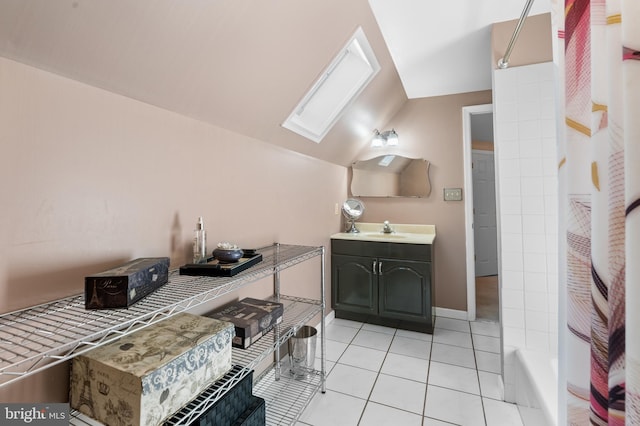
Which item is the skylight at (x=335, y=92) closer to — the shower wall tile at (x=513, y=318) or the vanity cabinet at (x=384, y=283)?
the vanity cabinet at (x=384, y=283)

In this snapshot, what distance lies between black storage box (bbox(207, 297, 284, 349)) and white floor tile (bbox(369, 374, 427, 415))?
82 centimetres

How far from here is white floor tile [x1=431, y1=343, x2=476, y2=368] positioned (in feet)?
6.64

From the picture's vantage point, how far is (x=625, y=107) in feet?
1.45

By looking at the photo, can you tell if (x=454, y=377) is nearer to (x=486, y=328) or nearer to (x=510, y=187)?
(x=486, y=328)

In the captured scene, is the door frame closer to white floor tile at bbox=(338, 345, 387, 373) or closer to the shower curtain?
white floor tile at bbox=(338, 345, 387, 373)

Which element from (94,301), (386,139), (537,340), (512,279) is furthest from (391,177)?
(94,301)

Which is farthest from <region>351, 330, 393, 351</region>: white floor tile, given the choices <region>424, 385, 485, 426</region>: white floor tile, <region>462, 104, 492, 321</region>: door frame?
<region>462, 104, 492, 321</region>: door frame

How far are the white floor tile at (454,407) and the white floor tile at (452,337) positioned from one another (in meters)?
0.64

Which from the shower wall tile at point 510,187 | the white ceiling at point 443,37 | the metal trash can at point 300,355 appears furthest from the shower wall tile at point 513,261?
the white ceiling at point 443,37

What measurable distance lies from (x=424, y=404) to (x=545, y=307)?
871mm

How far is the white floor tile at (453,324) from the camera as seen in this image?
2.55 meters

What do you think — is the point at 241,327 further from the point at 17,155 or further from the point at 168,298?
the point at 17,155

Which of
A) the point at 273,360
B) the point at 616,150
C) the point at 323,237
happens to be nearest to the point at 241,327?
the point at 273,360

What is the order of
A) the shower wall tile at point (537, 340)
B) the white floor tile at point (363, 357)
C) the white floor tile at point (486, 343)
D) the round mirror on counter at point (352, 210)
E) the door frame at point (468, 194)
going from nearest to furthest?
the shower wall tile at point (537, 340) < the white floor tile at point (363, 357) < the white floor tile at point (486, 343) < the door frame at point (468, 194) < the round mirror on counter at point (352, 210)
